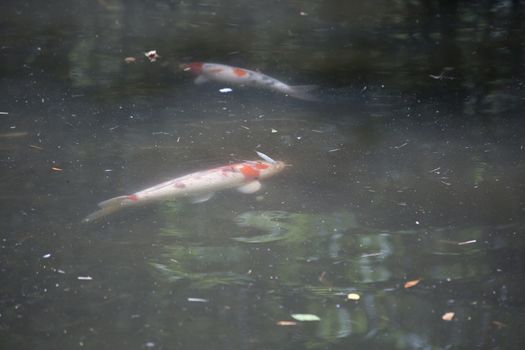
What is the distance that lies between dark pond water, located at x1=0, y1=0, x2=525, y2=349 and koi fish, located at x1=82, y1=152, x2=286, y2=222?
0.20ft

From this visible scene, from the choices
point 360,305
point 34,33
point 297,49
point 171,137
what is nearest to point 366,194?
point 360,305

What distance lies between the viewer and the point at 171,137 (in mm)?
5527

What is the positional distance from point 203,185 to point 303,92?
1922mm

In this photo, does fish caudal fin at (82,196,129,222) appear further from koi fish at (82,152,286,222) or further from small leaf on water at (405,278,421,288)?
small leaf on water at (405,278,421,288)

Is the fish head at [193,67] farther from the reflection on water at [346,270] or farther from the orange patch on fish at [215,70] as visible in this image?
the reflection on water at [346,270]

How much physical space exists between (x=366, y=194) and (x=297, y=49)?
3.11 meters

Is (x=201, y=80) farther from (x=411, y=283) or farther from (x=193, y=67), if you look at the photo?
(x=411, y=283)

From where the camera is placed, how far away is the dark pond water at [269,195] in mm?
3707

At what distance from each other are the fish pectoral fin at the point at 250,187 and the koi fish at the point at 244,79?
1613mm

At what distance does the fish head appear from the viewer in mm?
6754

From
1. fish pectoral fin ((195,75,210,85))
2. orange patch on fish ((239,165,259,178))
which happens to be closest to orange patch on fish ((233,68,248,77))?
fish pectoral fin ((195,75,210,85))

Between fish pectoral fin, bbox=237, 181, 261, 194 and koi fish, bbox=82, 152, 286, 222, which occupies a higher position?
koi fish, bbox=82, 152, 286, 222

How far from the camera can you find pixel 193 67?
22.4ft

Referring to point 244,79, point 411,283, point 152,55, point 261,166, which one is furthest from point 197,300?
point 152,55
